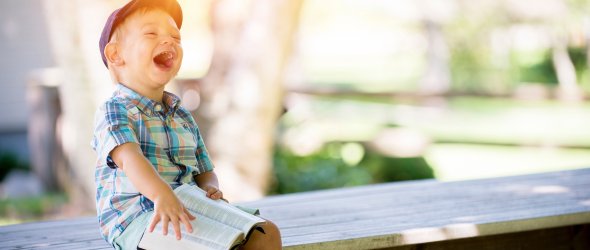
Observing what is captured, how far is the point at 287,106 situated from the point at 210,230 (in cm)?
1042

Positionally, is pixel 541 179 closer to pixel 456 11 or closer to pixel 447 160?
pixel 447 160

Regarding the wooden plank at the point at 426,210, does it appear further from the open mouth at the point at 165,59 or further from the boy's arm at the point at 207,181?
the open mouth at the point at 165,59

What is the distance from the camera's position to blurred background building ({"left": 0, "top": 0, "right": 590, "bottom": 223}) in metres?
7.38

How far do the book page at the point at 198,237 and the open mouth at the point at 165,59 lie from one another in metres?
0.53

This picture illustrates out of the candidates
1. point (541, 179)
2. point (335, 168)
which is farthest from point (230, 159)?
point (541, 179)

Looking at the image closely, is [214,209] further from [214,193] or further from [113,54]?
[113,54]

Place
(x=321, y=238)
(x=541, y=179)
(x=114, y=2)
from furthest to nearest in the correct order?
1. (x=114, y=2)
2. (x=541, y=179)
3. (x=321, y=238)

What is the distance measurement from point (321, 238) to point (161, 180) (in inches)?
32.2

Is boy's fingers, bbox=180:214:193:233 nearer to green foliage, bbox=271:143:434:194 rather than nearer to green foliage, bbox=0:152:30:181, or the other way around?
green foliage, bbox=271:143:434:194

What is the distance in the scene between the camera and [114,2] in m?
7.00

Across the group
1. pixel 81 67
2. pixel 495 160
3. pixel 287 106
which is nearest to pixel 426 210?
pixel 81 67

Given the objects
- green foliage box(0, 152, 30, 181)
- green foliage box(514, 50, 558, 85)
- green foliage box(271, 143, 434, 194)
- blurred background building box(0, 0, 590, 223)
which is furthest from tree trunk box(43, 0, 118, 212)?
green foliage box(514, 50, 558, 85)

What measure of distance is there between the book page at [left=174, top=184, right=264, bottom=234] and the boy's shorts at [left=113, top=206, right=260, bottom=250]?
0.12 meters

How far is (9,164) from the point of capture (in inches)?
427
